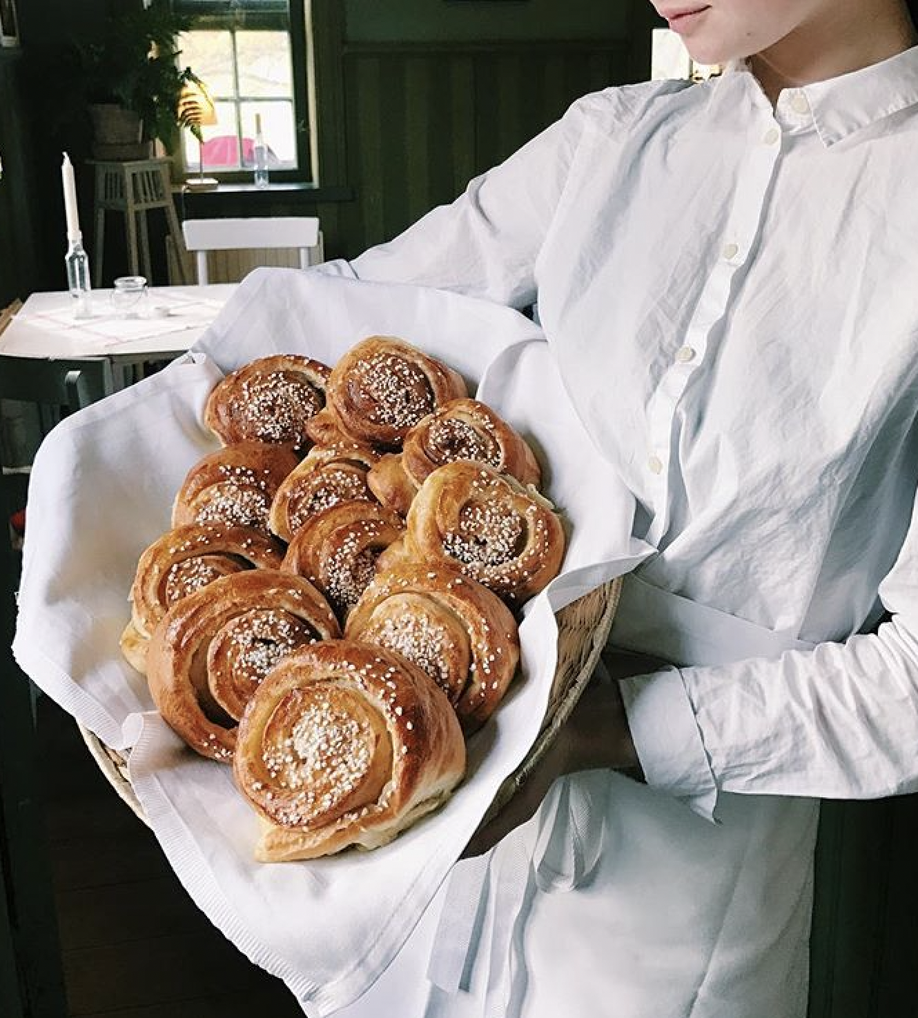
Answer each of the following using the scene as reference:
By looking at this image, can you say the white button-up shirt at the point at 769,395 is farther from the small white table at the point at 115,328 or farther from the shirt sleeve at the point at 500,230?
the small white table at the point at 115,328

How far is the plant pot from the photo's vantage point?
5016 millimetres

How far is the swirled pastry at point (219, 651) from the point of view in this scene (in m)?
0.69

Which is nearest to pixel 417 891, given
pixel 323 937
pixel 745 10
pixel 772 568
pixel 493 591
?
pixel 323 937

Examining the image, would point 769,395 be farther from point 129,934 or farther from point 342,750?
point 129,934

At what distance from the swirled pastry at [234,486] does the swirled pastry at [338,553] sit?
7 centimetres

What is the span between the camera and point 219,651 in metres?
0.70

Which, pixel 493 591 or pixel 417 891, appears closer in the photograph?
pixel 417 891

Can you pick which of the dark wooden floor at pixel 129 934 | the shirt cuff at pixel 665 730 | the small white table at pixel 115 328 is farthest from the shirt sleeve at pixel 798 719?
the small white table at pixel 115 328

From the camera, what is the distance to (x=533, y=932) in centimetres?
93

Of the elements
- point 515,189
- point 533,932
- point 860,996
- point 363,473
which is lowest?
point 860,996

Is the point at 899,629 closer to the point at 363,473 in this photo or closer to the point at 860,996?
the point at 363,473

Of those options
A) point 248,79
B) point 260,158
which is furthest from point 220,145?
point 248,79

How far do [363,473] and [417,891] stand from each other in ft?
1.16

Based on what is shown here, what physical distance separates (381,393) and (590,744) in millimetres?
313
